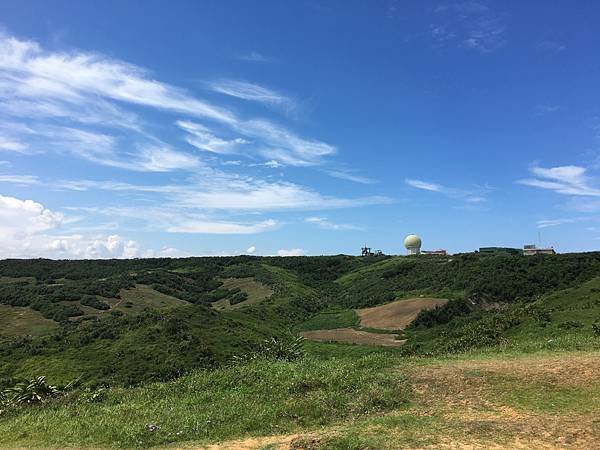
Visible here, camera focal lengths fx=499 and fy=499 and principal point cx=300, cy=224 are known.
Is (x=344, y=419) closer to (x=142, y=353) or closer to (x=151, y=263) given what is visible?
(x=142, y=353)

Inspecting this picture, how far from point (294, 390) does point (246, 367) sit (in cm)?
502

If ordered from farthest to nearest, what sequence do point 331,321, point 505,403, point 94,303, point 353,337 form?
1. point 94,303
2. point 331,321
3. point 353,337
4. point 505,403

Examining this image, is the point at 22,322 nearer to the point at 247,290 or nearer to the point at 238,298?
the point at 238,298

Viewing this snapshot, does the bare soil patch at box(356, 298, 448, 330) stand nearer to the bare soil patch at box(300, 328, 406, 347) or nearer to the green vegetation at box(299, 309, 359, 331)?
the green vegetation at box(299, 309, 359, 331)

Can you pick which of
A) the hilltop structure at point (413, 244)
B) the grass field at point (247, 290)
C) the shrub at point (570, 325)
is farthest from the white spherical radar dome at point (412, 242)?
the shrub at point (570, 325)

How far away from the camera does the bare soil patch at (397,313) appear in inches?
2139

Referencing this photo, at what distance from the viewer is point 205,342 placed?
142 feet

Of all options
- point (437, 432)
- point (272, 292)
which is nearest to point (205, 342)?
point (437, 432)

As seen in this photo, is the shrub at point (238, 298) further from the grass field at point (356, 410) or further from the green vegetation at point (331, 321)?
the grass field at point (356, 410)

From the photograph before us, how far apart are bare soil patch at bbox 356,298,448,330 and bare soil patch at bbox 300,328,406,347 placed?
2.91m

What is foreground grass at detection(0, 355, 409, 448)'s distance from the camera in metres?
14.5

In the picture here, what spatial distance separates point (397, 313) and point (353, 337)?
1025 cm

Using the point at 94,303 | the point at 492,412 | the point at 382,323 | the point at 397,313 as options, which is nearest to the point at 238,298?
the point at 94,303

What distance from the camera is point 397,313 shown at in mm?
58125
